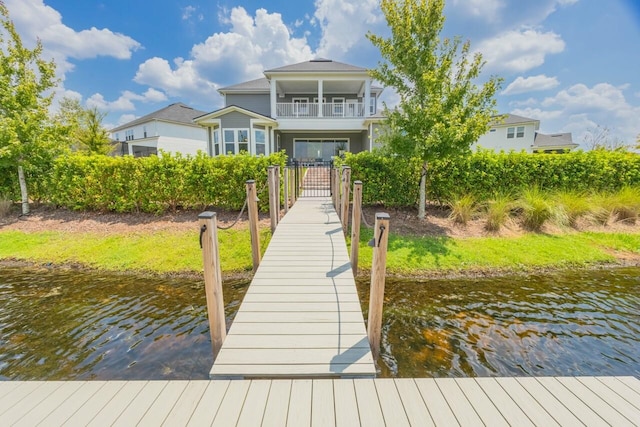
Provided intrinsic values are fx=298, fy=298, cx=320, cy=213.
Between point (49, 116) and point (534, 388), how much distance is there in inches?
568

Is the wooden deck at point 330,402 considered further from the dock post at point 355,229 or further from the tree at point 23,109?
the tree at point 23,109

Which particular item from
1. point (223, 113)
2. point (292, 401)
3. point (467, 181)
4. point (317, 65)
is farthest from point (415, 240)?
point (317, 65)

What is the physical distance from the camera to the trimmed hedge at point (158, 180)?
381 inches

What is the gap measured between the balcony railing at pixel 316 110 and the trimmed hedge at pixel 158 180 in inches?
462

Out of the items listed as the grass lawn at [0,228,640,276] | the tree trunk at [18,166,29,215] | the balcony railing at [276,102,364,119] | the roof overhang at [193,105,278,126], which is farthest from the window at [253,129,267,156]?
the grass lawn at [0,228,640,276]

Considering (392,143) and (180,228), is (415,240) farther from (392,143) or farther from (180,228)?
(180,228)

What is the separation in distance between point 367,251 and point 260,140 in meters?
14.1

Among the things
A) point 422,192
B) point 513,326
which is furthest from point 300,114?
point 513,326

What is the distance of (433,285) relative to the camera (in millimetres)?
6289

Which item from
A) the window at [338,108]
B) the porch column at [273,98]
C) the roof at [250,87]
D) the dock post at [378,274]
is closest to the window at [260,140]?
the porch column at [273,98]

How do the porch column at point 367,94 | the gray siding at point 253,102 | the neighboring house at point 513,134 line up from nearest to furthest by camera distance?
1. the porch column at point 367,94
2. the gray siding at point 253,102
3. the neighboring house at point 513,134

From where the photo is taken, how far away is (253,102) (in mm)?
22500

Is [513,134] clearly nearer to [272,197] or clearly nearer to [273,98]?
[273,98]

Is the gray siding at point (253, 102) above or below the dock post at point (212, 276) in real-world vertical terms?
above
